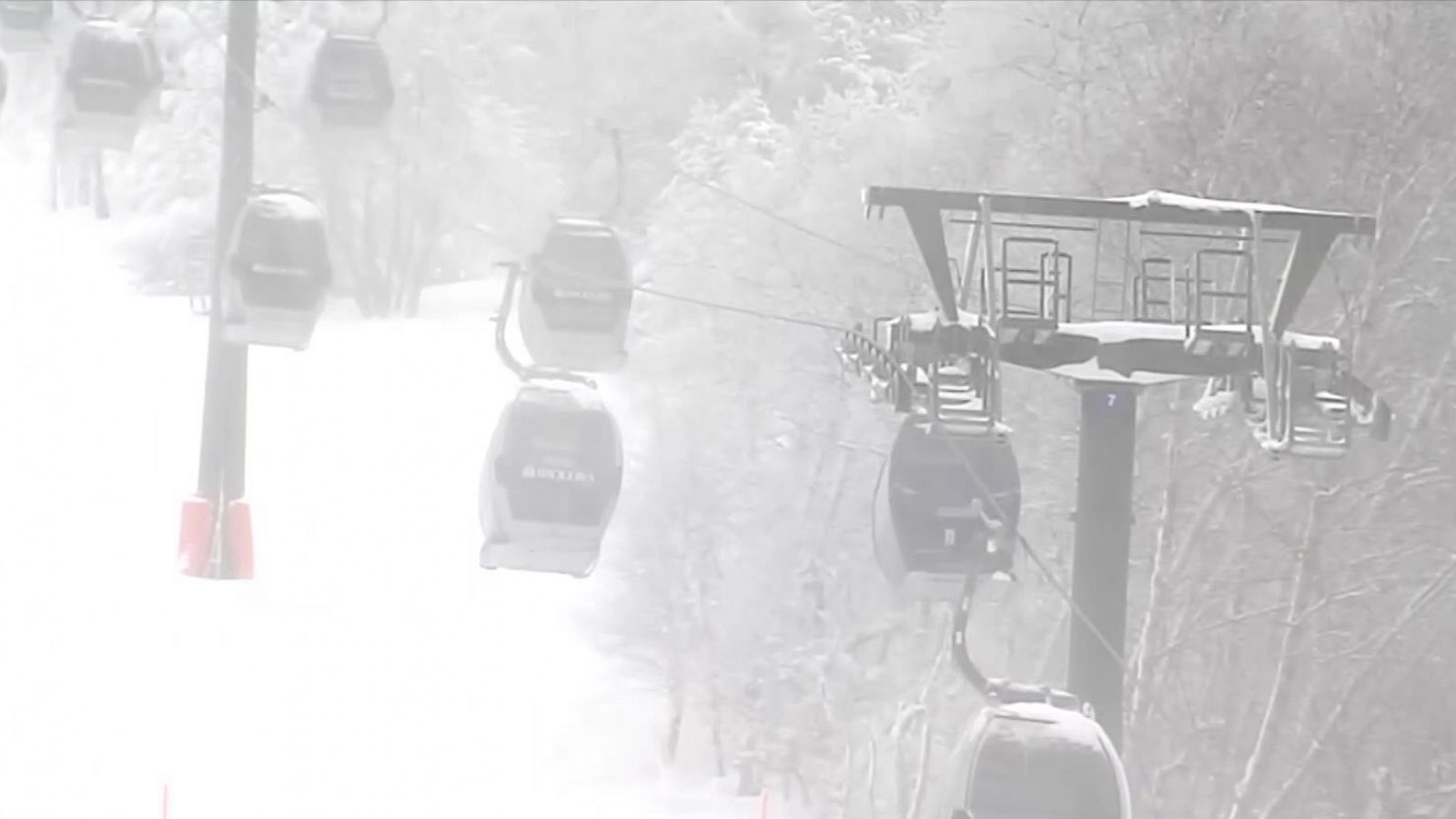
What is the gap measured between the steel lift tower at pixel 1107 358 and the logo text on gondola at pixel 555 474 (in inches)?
33.7

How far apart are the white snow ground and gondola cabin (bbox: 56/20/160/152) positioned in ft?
21.0

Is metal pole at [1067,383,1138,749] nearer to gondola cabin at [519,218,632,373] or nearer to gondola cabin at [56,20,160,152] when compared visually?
gondola cabin at [519,218,632,373]

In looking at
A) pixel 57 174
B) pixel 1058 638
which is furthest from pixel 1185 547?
pixel 57 174

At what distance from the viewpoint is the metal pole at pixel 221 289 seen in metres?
7.56

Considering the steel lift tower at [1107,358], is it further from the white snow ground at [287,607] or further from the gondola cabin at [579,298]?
the white snow ground at [287,607]

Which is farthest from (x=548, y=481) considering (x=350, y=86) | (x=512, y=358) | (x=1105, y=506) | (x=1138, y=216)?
(x=350, y=86)

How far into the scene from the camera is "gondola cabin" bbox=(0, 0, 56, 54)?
760 cm

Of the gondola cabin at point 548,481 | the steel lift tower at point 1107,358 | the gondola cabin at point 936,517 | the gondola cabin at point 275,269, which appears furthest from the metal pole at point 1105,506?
the gondola cabin at point 275,269

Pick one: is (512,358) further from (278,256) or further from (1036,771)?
(1036,771)

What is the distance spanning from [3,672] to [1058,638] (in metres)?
7.12

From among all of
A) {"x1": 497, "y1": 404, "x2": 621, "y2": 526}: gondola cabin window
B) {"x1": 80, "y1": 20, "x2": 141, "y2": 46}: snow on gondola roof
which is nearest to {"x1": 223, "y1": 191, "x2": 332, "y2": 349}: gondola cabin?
{"x1": 80, "y1": 20, "x2": 141, "y2": 46}: snow on gondola roof

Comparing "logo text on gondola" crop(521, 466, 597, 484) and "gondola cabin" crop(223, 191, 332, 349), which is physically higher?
"gondola cabin" crop(223, 191, 332, 349)

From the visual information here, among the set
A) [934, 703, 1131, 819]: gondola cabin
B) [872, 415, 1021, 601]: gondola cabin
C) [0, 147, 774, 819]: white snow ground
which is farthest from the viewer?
[0, 147, 774, 819]: white snow ground

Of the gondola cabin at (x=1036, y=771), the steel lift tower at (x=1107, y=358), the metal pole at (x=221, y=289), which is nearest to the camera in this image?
the gondola cabin at (x=1036, y=771)
